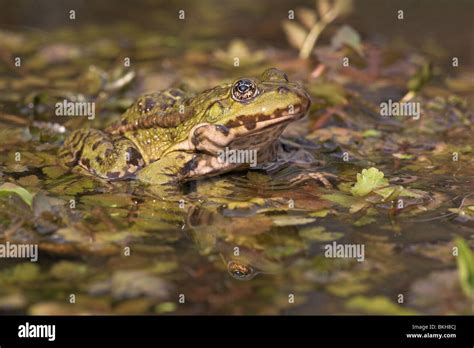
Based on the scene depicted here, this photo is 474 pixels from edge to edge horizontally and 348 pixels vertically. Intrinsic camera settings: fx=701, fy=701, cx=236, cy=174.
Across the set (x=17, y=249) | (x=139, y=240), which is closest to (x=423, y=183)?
Answer: (x=139, y=240)

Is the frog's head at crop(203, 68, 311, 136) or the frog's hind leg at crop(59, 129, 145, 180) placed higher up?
the frog's head at crop(203, 68, 311, 136)

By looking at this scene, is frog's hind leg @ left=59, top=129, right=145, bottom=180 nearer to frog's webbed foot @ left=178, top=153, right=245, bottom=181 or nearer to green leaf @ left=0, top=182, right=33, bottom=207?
frog's webbed foot @ left=178, top=153, right=245, bottom=181

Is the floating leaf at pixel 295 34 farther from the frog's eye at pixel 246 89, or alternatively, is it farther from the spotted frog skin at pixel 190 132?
the frog's eye at pixel 246 89

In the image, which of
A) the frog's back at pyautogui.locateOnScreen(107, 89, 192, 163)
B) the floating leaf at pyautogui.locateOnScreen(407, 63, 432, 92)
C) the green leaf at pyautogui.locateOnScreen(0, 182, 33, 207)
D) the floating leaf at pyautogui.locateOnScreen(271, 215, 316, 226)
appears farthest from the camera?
the floating leaf at pyautogui.locateOnScreen(407, 63, 432, 92)

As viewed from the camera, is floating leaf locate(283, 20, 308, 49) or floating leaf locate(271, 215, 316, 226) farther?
floating leaf locate(283, 20, 308, 49)

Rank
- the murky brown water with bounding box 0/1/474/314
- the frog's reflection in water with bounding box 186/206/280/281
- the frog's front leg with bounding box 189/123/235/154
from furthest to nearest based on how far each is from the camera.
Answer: the frog's front leg with bounding box 189/123/235/154 < the frog's reflection in water with bounding box 186/206/280/281 < the murky brown water with bounding box 0/1/474/314

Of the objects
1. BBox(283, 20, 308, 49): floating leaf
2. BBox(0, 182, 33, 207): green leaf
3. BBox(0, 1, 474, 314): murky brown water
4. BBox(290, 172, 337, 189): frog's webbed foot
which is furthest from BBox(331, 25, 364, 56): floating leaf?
BBox(0, 182, 33, 207): green leaf

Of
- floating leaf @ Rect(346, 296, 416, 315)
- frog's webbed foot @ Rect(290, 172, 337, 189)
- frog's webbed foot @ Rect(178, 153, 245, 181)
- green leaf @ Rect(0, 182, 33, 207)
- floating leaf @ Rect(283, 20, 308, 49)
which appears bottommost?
floating leaf @ Rect(346, 296, 416, 315)

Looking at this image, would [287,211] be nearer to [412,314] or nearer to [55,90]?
[412,314]

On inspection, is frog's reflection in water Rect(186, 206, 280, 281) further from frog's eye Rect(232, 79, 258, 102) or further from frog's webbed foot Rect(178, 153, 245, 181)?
frog's eye Rect(232, 79, 258, 102)

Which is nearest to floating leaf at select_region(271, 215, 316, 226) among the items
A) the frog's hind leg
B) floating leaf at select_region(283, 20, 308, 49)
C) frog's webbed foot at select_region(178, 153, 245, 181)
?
frog's webbed foot at select_region(178, 153, 245, 181)
